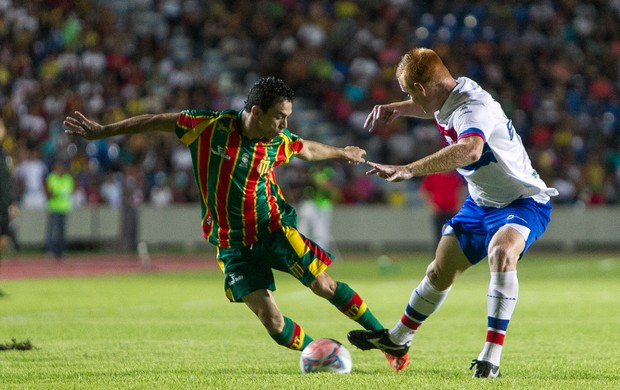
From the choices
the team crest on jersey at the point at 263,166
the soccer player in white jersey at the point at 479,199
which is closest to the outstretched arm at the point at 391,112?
the soccer player in white jersey at the point at 479,199

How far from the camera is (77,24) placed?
2870cm

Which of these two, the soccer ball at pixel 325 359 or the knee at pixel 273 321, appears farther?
the knee at pixel 273 321

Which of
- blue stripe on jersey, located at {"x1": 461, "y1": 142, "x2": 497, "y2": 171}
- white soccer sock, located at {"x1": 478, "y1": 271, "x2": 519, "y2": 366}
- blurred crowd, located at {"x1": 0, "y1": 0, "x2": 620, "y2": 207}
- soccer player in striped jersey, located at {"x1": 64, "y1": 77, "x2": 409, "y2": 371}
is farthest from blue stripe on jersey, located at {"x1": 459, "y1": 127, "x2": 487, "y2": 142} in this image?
blurred crowd, located at {"x1": 0, "y1": 0, "x2": 620, "y2": 207}

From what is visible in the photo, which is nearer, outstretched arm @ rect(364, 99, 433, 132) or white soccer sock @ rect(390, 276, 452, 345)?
white soccer sock @ rect(390, 276, 452, 345)

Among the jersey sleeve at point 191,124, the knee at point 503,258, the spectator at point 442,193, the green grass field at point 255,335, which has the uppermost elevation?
the spectator at point 442,193

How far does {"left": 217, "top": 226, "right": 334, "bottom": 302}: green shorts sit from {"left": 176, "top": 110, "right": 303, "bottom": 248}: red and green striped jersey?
0.24 ft

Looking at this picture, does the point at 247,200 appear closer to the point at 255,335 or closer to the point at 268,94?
the point at 268,94

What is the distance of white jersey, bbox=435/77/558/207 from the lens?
298 inches

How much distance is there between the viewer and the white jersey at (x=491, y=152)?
24.8ft

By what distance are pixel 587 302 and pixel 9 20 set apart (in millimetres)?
19081

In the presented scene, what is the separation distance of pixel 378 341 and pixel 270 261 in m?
0.98

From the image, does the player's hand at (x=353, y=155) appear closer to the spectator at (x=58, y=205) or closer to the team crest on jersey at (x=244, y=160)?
the team crest on jersey at (x=244, y=160)

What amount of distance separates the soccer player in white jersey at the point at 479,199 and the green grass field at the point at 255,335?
376mm

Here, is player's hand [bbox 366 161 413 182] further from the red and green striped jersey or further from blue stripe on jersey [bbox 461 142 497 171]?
the red and green striped jersey
